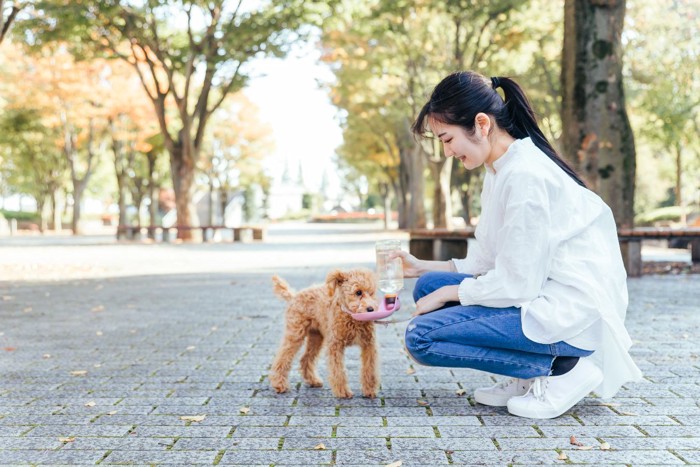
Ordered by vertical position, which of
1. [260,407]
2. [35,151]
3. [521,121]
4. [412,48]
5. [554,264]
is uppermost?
[412,48]

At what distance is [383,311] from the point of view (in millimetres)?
3445

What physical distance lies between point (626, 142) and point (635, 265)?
6.30ft

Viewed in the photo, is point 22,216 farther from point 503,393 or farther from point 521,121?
point 521,121

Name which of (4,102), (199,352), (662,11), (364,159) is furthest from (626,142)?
(4,102)

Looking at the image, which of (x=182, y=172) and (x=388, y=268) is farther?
(x=182, y=172)

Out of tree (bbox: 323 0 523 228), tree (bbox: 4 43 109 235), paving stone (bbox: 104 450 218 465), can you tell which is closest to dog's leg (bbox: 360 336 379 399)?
paving stone (bbox: 104 450 218 465)

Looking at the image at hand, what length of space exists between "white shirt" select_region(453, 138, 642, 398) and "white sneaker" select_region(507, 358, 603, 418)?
63 millimetres

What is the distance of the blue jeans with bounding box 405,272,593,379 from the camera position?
132 inches

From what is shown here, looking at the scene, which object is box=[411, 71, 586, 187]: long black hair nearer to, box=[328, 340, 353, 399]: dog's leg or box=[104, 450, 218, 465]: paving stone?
box=[328, 340, 353, 399]: dog's leg

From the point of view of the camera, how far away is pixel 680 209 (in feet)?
101

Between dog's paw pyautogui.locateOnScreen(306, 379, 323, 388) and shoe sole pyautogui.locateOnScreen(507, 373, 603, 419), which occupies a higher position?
shoe sole pyautogui.locateOnScreen(507, 373, 603, 419)

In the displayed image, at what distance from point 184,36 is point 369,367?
1973 centimetres

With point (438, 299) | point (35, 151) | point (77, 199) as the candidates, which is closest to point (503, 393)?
point (438, 299)

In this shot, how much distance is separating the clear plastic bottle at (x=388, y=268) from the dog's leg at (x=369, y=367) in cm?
40
